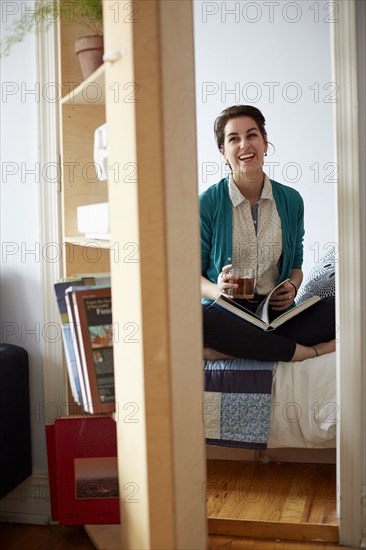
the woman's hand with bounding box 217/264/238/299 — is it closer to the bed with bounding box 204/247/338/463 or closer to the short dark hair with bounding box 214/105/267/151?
the bed with bounding box 204/247/338/463

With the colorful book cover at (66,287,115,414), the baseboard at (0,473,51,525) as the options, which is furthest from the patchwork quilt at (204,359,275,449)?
the colorful book cover at (66,287,115,414)

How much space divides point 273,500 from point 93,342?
104 cm

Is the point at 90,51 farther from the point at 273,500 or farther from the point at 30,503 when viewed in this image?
the point at 273,500

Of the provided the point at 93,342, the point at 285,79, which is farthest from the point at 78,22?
the point at 285,79

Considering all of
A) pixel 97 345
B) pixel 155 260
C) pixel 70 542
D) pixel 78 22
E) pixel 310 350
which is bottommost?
pixel 70 542

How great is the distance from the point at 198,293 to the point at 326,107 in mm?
2025

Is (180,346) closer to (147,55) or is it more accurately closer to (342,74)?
(147,55)

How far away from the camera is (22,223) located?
2527 millimetres

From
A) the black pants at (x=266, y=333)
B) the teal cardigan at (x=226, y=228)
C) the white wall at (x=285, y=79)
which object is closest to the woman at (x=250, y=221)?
the teal cardigan at (x=226, y=228)

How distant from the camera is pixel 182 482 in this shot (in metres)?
2.03

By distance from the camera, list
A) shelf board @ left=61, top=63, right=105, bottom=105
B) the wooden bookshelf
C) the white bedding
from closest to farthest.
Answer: the wooden bookshelf
shelf board @ left=61, top=63, right=105, bottom=105
the white bedding

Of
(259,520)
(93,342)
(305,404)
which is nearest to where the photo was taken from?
(93,342)

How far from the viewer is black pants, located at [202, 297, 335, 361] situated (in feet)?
9.84

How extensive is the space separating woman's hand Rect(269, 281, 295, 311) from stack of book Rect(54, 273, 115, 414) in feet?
3.92
